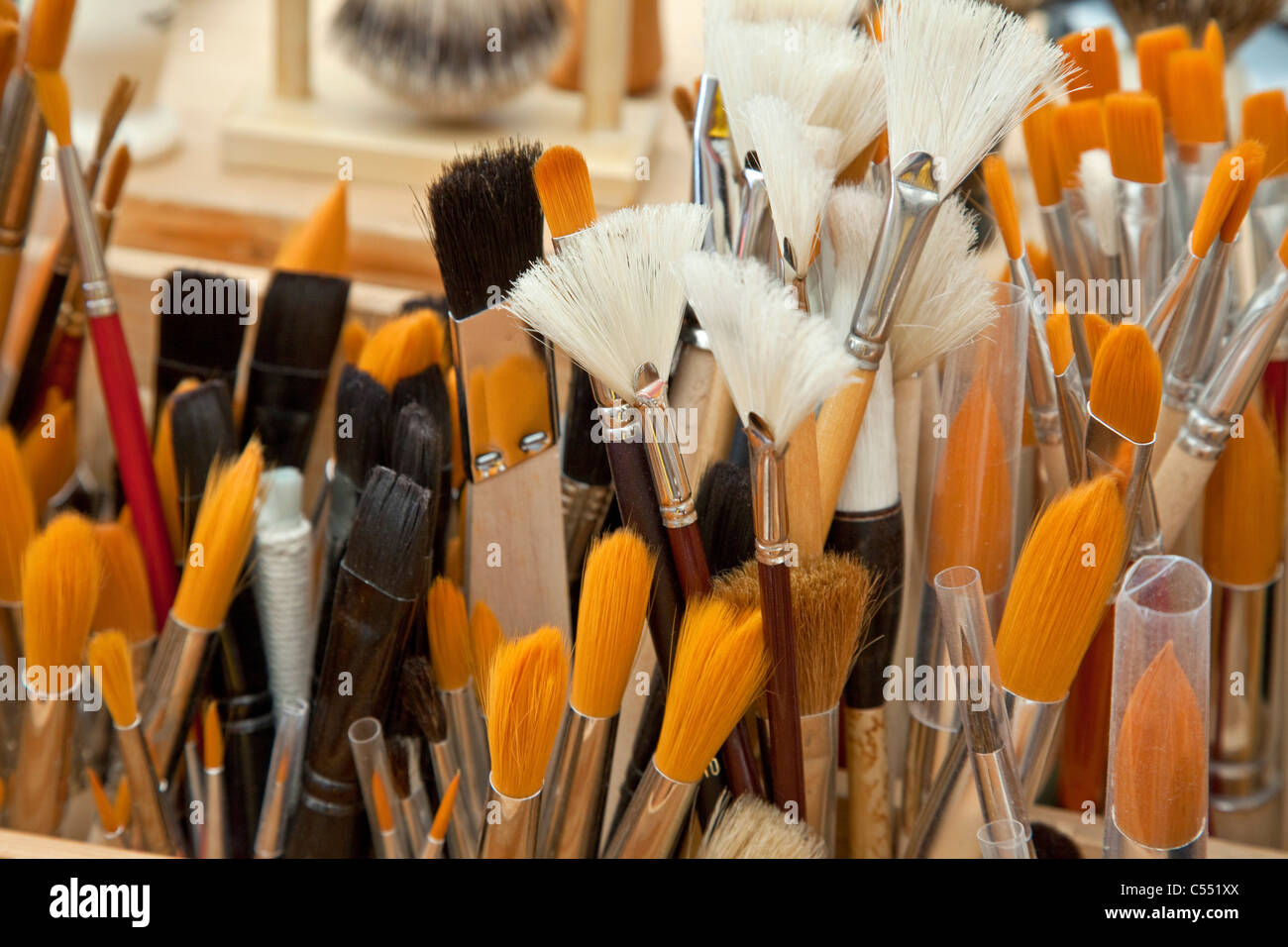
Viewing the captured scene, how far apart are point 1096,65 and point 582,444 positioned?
24 centimetres

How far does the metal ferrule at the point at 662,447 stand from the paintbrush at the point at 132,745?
0.20 meters

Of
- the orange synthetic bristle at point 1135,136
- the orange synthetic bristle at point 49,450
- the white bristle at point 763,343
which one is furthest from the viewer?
the orange synthetic bristle at point 49,450

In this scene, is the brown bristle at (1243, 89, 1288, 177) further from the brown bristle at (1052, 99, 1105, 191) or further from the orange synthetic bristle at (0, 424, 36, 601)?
the orange synthetic bristle at (0, 424, 36, 601)

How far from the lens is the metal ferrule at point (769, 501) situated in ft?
1.11

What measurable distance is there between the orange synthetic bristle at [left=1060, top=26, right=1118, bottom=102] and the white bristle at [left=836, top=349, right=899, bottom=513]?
5.8 inches

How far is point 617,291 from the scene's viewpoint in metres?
0.35

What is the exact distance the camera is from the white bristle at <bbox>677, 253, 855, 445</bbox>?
12.2 inches

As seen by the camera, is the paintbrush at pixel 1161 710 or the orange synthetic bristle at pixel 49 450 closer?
the paintbrush at pixel 1161 710

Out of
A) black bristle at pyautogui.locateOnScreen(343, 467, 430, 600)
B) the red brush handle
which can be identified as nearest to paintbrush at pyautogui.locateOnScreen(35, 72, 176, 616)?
the red brush handle

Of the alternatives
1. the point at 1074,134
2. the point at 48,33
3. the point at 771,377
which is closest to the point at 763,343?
the point at 771,377

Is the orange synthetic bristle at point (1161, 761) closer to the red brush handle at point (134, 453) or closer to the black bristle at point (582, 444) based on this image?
the black bristle at point (582, 444)

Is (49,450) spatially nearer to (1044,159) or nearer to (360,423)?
(360,423)

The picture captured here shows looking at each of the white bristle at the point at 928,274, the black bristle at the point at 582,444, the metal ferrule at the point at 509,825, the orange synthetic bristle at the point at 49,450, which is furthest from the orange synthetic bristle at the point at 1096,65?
the orange synthetic bristle at the point at 49,450

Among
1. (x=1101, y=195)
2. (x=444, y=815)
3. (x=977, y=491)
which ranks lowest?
(x=444, y=815)
